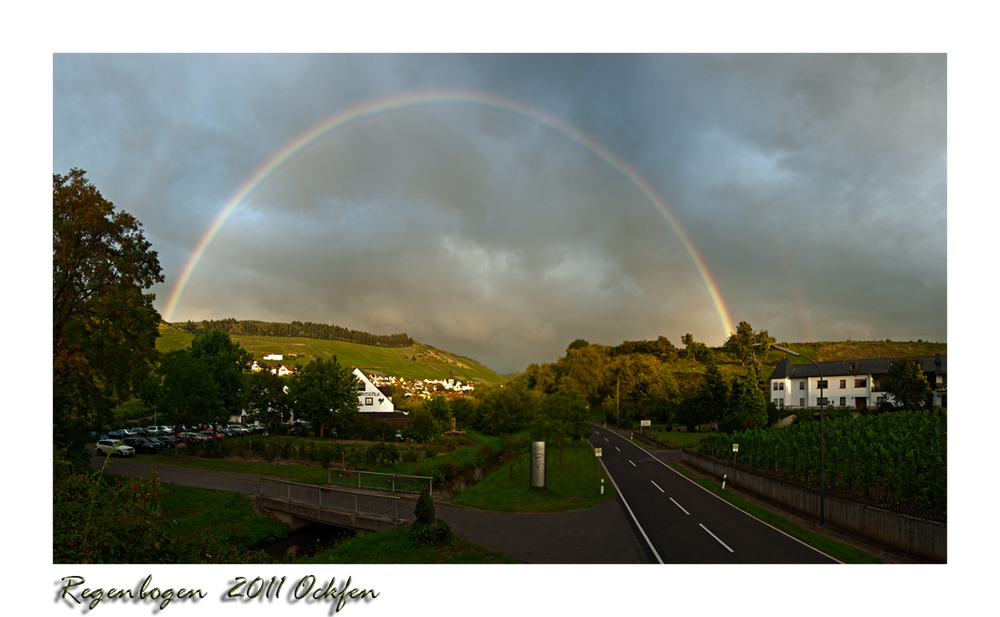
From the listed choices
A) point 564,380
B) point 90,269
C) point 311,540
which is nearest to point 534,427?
point 311,540

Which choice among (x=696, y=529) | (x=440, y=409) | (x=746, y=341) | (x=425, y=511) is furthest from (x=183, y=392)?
(x=746, y=341)

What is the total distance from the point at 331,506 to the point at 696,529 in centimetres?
1644

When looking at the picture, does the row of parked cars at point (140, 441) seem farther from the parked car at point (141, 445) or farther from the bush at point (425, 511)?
the bush at point (425, 511)

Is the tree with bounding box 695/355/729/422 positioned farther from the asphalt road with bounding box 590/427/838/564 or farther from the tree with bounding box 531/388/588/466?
the asphalt road with bounding box 590/427/838/564

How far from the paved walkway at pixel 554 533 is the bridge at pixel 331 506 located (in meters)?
0.93

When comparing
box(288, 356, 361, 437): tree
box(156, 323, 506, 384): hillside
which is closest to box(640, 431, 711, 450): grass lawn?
box(288, 356, 361, 437): tree

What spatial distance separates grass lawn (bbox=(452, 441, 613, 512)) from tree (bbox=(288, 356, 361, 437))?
29.0 meters

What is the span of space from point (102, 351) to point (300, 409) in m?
39.8

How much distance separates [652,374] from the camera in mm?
91688

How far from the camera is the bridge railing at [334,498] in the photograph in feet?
71.2

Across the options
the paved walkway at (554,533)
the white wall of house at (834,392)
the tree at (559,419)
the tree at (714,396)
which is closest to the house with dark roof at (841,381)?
the white wall of house at (834,392)

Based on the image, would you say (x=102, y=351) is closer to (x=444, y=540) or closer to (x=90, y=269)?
(x=90, y=269)

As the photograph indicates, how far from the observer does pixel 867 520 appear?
1798 cm

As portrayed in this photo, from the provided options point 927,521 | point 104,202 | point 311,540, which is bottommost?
point 311,540
